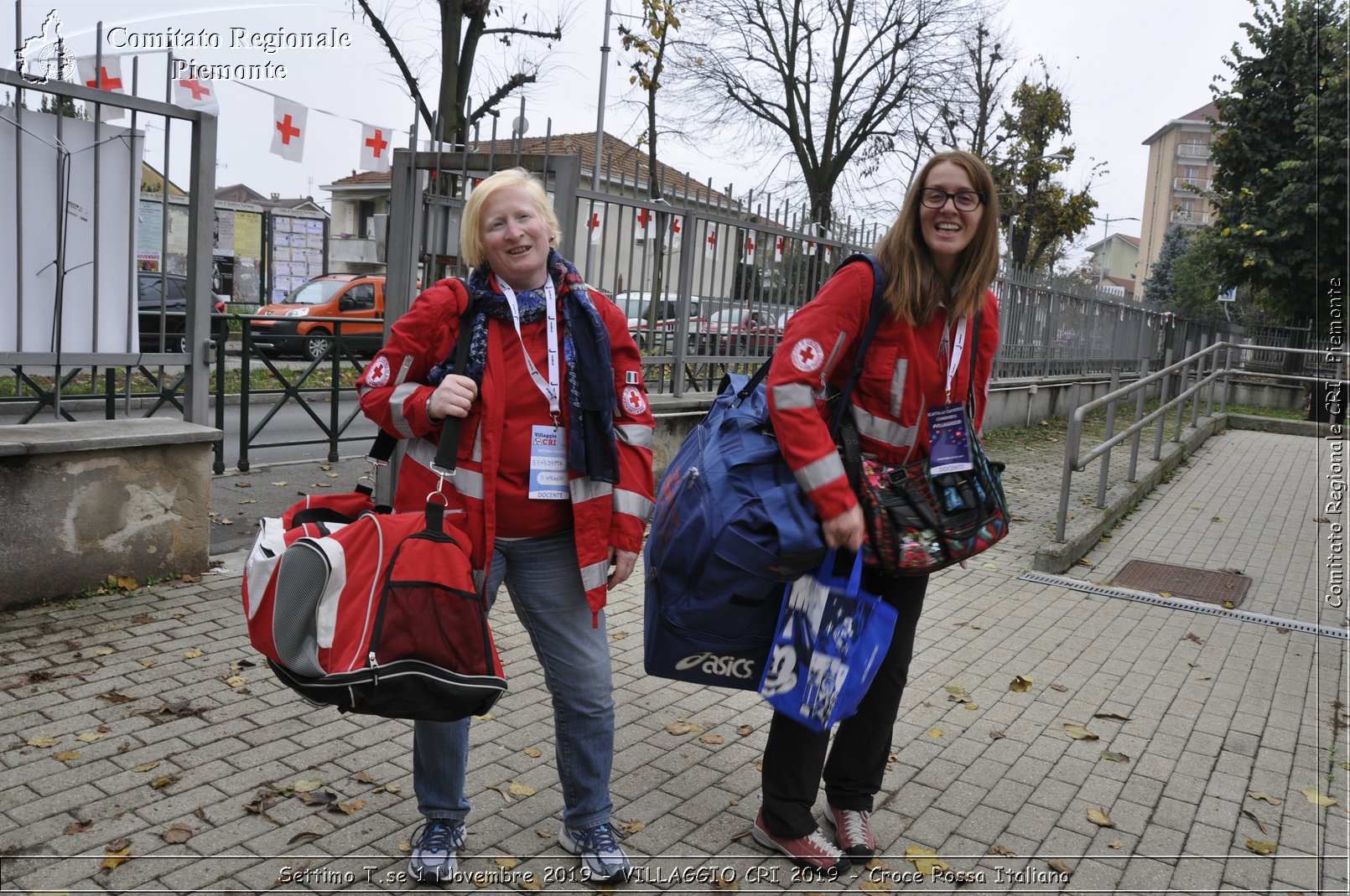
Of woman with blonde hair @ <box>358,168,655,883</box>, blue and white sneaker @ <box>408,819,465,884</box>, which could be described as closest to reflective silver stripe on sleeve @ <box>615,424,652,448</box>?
woman with blonde hair @ <box>358,168,655,883</box>

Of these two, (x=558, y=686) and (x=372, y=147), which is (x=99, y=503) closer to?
(x=558, y=686)

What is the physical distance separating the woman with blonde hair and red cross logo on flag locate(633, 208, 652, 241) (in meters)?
4.73

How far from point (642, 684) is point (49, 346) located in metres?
3.11

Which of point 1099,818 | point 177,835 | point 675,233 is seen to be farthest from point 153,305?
point 1099,818

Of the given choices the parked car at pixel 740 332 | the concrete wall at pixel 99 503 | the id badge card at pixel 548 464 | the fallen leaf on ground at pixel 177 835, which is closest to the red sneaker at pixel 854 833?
the id badge card at pixel 548 464

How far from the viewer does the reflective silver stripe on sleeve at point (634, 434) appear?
9.37 feet

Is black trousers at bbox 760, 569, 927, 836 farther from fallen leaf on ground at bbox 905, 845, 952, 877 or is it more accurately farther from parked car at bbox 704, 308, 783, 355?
parked car at bbox 704, 308, 783, 355

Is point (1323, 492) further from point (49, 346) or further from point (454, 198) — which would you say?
point (49, 346)

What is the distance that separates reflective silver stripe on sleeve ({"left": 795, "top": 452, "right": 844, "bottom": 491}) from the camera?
2.71 metres

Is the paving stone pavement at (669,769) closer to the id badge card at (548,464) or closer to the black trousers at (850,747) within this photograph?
the black trousers at (850,747)

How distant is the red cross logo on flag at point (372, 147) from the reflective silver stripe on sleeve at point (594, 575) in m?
10.7

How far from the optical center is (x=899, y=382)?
9.46 feet

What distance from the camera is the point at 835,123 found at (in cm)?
2944

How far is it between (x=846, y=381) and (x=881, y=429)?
16 centimetres
